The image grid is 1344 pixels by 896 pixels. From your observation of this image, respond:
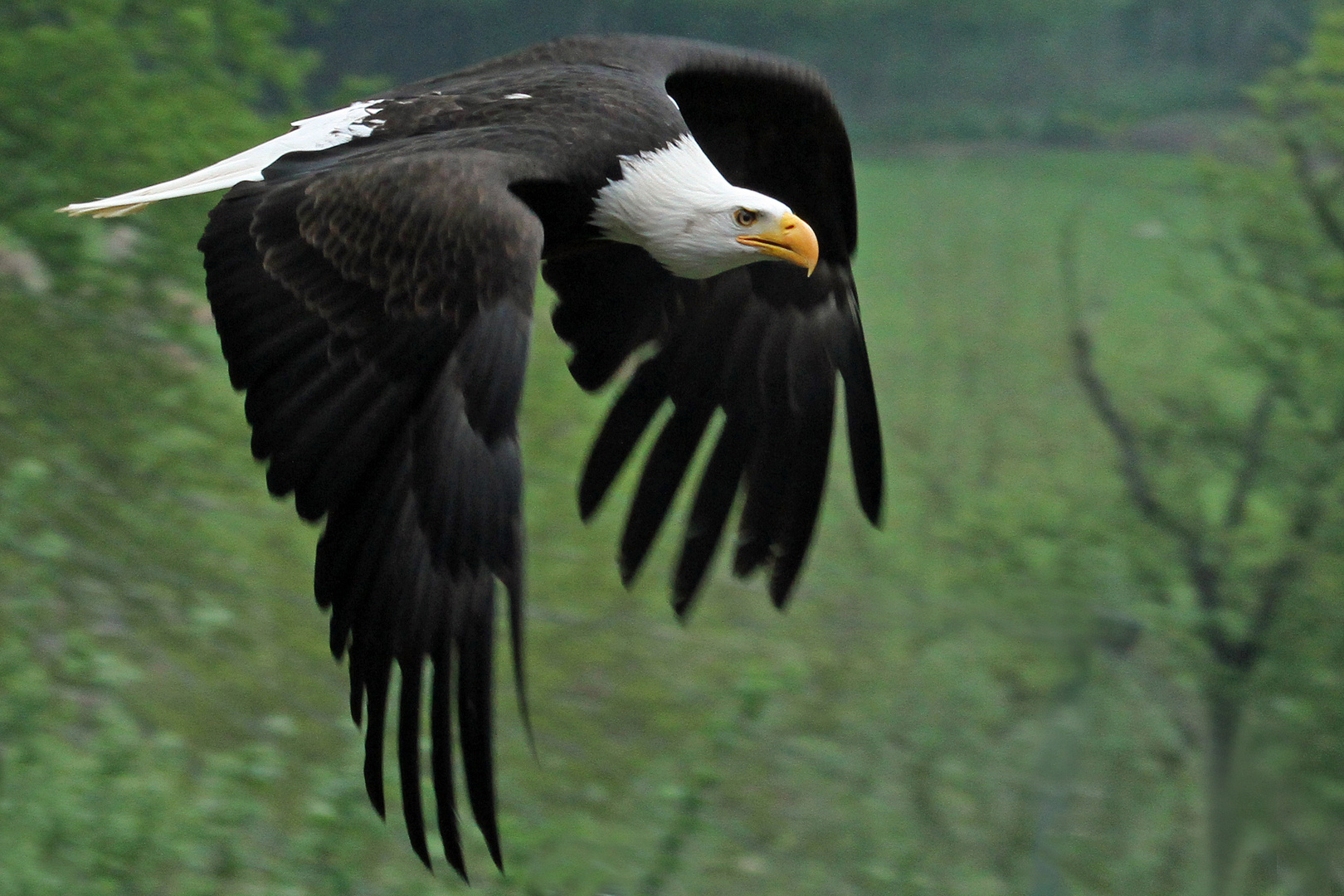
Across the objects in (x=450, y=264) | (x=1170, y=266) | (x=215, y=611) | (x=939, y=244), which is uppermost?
(x=450, y=264)

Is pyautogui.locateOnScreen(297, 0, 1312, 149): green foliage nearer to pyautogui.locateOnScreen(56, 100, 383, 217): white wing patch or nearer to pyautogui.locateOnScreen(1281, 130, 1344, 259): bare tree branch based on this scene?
pyautogui.locateOnScreen(1281, 130, 1344, 259): bare tree branch

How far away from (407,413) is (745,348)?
183 centimetres

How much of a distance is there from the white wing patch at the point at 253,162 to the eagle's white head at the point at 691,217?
1.89ft

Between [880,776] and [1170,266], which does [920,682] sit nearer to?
[880,776]

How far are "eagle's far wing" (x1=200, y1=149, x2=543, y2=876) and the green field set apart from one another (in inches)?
49.8

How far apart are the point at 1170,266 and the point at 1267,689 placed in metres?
2.35

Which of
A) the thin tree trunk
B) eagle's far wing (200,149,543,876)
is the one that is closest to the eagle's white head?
eagle's far wing (200,149,543,876)

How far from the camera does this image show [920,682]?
162 inches

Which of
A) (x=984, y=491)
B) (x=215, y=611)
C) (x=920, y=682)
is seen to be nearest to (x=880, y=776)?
(x=920, y=682)

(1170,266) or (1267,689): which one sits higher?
(1170,266)

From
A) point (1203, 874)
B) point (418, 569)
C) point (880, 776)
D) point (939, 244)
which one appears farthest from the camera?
point (939, 244)

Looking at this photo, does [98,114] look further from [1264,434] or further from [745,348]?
[1264,434]

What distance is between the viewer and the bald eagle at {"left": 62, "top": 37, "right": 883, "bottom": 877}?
10.00 feet

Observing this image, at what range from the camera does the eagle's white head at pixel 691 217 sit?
12.4 feet
